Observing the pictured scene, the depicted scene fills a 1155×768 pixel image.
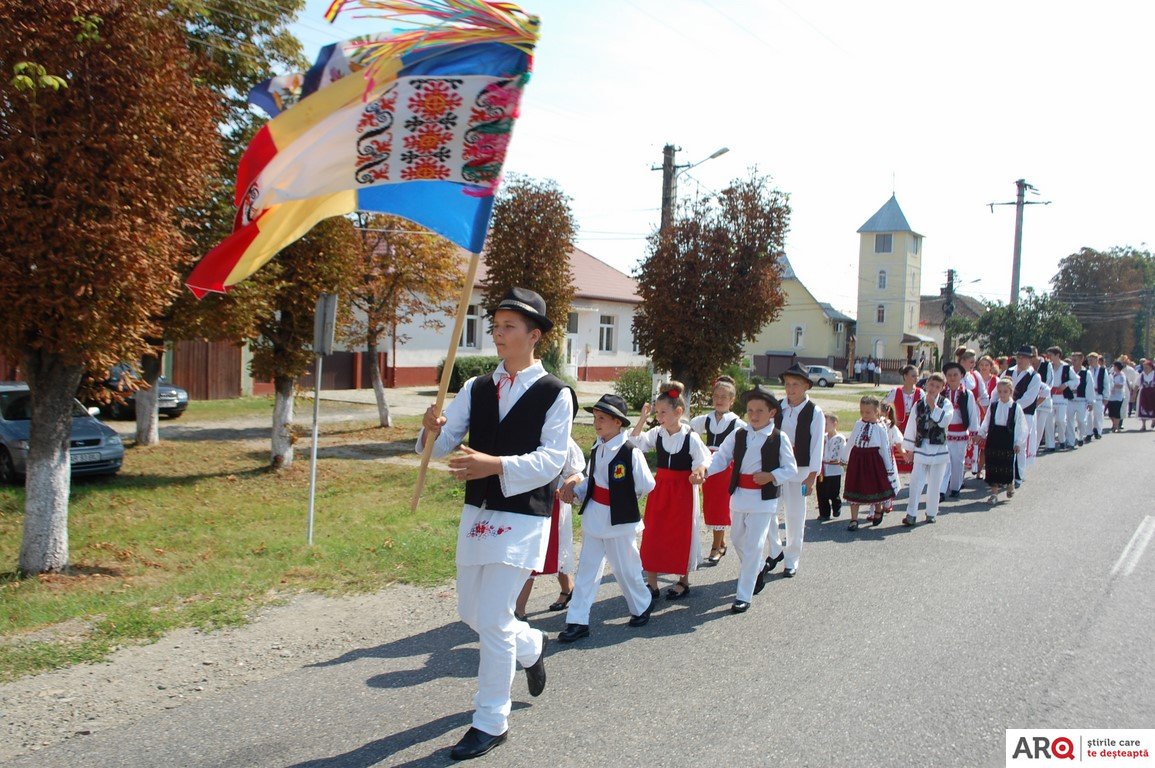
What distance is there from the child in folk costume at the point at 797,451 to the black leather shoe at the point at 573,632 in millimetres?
2296

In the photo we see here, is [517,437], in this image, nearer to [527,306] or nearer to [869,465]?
[527,306]

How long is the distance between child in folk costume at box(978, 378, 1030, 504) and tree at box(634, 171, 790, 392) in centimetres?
460

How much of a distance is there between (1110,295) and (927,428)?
67015 millimetres

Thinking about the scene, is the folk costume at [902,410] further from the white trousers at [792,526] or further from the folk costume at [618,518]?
the folk costume at [618,518]

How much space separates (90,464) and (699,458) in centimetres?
938

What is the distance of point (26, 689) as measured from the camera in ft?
15.6

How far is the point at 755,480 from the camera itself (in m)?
6.56

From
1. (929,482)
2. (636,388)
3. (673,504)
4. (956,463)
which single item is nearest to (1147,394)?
(636,388)

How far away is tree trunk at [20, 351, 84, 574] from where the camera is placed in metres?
7.28

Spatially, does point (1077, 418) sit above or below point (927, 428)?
below

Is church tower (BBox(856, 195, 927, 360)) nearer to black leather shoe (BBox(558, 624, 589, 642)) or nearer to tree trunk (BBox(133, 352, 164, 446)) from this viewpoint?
tree trunk (BBox(133, 352, 164, 446))

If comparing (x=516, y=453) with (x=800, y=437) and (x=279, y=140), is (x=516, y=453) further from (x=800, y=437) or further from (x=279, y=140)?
(x=800, y=437)

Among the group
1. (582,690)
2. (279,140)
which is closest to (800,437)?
(582,690)

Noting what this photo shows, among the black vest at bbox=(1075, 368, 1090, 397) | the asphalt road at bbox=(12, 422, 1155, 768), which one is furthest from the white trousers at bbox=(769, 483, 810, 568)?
the black vest at bbox=(1075, 368, 1090, 397)
